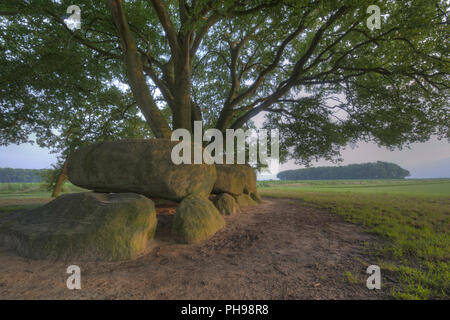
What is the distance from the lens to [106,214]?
402cm

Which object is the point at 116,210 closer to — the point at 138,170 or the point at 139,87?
the point at 138,170

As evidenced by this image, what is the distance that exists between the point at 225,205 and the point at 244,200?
2.01 meters

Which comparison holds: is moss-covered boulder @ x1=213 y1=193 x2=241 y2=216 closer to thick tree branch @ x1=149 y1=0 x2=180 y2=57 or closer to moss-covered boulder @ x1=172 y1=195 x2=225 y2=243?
moss-covered boulder @ x1=172 y1=195 x2=225 y2=243

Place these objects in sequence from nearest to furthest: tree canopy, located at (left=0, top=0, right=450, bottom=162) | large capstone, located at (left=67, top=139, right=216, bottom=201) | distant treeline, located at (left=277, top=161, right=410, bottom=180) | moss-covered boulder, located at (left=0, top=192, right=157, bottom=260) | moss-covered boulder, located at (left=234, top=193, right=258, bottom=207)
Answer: moss-covered boulder, located at (left=0, top=192, right=157, bottom=260) → large capstone, located at (left=67, top=139, right=216, bottom=201) → tree canopy, located at (left=0, top=0, right=450, bottom=162) → moss-covered boulder, located at (left=234, top=193, right=258, bottom=207) → distant treeline, located at (left=277, top=161, right=410, bottom=180)

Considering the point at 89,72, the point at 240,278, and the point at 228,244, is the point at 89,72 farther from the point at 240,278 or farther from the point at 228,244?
the point at 240,278

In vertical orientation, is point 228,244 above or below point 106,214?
below

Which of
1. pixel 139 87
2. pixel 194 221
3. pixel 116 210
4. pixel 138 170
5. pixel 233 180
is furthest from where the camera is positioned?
pixel 233 180

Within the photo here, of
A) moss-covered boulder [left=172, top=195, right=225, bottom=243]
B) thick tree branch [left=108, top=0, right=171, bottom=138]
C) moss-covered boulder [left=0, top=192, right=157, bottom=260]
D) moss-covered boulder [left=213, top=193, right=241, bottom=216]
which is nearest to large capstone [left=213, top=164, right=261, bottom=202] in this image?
moss-covered boulder [left=213, top=193, right=241, bottom=216]

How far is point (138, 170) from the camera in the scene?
5.29 meters

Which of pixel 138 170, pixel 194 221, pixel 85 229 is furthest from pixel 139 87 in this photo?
pixel 194 221

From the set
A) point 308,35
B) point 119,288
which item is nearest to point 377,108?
point 308,35

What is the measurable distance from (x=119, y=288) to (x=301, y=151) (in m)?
10.4

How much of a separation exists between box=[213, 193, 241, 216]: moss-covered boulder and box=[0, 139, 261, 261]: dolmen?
102 millimetres

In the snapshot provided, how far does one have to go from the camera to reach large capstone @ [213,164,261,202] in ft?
26.5
